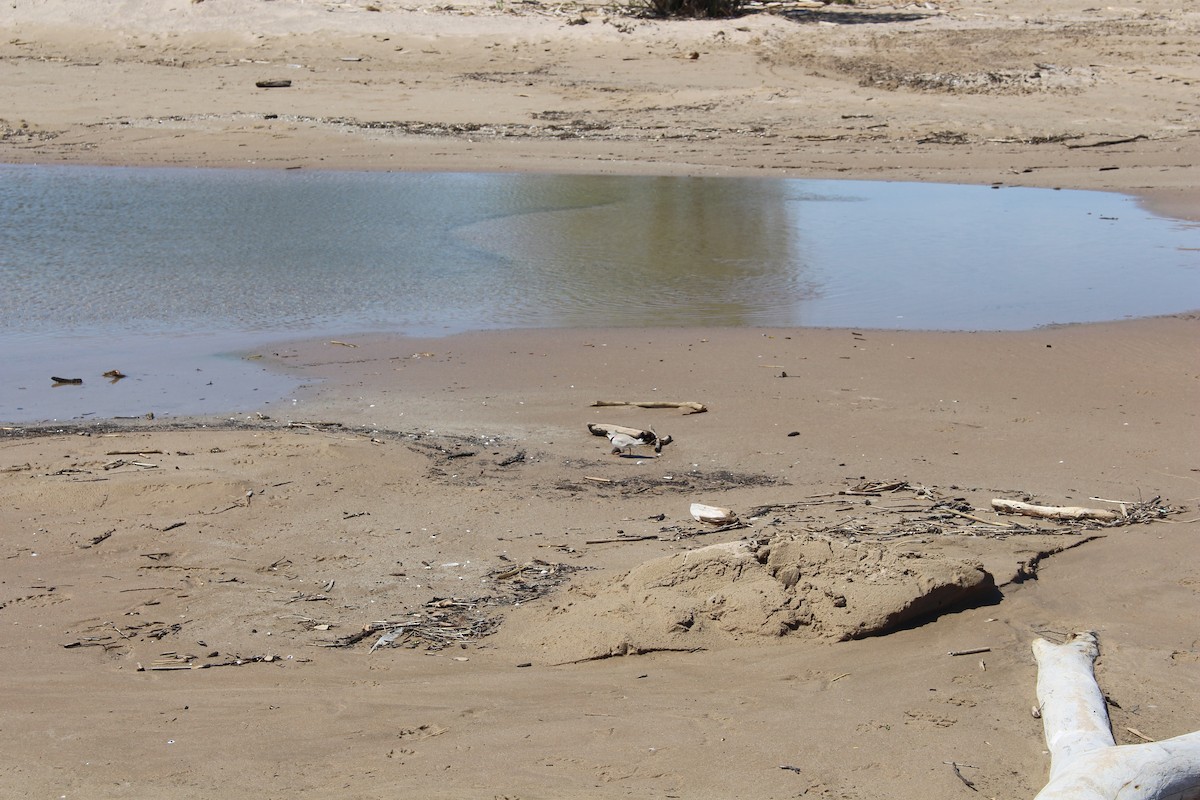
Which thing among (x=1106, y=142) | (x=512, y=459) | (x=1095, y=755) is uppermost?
(x=1106, y=142)

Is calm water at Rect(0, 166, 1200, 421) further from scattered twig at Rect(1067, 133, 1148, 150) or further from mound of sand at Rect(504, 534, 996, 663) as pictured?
mound of sand at Rect(504, 534, 996, 663)

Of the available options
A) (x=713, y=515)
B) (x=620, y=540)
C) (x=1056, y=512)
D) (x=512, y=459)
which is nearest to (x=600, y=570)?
(x=620, y=540)

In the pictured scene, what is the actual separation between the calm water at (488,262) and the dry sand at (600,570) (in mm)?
664

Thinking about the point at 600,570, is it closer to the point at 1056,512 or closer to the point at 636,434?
the point at 636,434

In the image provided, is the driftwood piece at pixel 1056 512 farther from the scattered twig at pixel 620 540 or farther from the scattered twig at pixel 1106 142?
the scattered twig at pixel 1106 142

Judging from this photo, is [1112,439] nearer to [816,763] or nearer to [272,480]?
[816,763]

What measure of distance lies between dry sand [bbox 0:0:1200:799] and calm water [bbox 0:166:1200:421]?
2.18ft

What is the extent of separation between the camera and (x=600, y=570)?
4555mm

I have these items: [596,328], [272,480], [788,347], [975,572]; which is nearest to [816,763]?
[975,572]

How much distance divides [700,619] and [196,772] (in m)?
1.63

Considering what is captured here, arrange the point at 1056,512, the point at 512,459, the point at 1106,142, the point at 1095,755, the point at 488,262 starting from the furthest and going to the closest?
the point at 1106,142 < the point at 488,262 < the point at 512,459 < the point at 1056,512 < the point at 1095,755

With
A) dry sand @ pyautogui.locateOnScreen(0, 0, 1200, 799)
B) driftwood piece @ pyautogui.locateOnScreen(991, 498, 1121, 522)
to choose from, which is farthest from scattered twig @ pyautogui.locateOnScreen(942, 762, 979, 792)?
driftwood piece @ pyautogui.locateOnScreen(991, 498, 1121, 522)

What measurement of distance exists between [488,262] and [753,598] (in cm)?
703

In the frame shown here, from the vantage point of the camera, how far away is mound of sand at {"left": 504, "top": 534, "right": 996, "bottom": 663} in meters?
3.97
